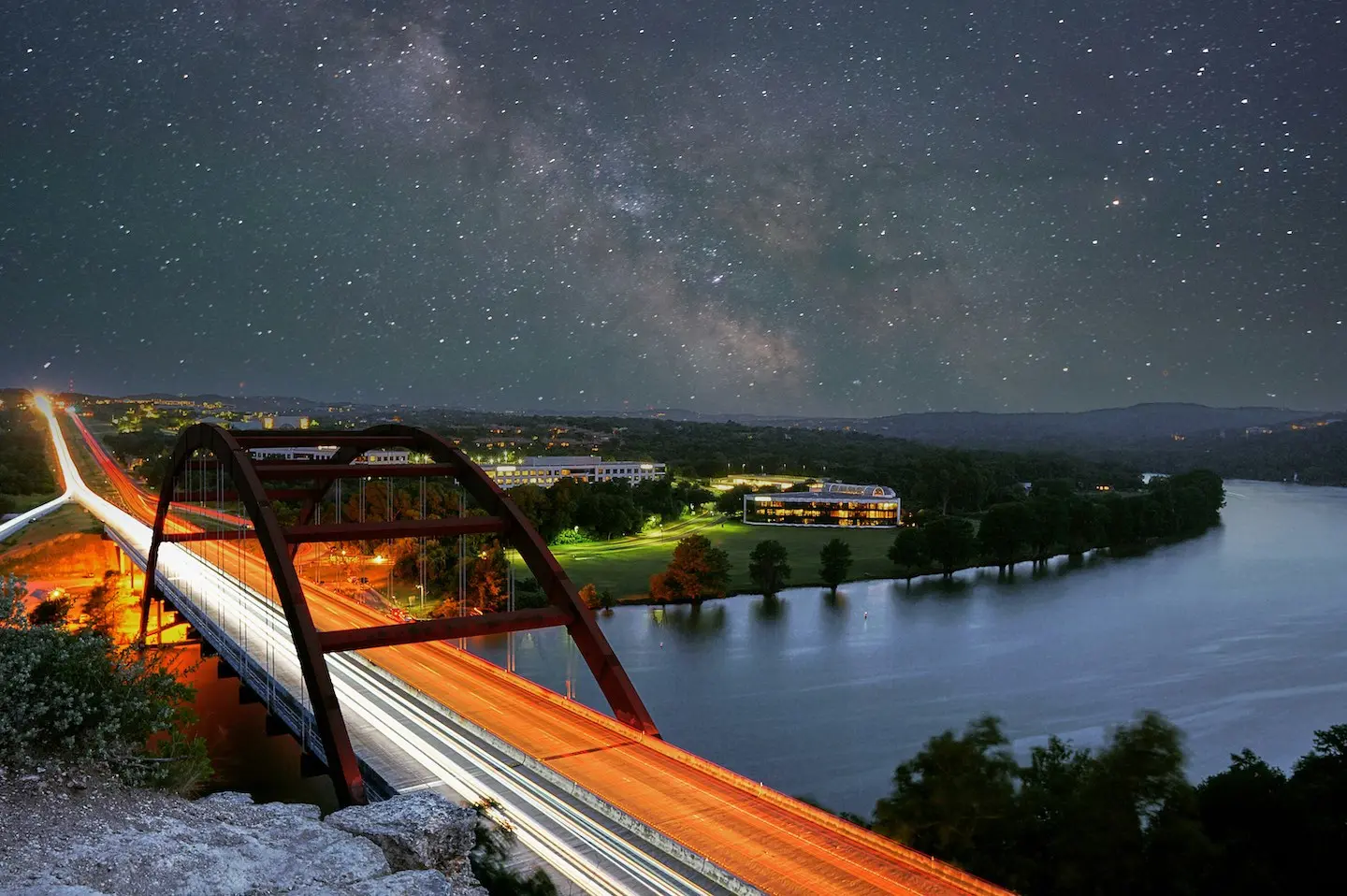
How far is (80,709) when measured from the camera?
7773mm

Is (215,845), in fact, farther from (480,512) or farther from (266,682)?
(480,512)

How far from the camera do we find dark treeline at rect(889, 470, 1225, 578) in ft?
148

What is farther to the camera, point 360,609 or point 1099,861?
point 360,609

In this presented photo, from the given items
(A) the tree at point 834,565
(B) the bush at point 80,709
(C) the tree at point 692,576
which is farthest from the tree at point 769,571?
(B) the bush at point 80,709

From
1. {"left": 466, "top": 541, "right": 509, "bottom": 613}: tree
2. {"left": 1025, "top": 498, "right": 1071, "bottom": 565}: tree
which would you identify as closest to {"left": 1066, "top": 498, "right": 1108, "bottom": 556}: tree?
{"left": 1025, "top": 498, "right": 1071, "bottom": 565}: tree

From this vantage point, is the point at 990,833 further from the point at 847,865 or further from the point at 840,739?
the point at 840,739

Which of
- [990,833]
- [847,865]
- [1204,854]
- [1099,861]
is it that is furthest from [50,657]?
[1204,854]

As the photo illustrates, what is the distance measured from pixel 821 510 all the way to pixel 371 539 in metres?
48.7

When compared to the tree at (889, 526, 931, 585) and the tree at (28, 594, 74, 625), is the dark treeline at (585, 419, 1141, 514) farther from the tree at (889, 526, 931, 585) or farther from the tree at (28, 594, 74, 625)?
the tree at (28, 594, 74, 625)

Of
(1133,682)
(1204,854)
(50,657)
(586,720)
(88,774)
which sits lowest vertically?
(1133,682)

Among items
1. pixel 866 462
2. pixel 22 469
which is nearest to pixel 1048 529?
pixel 866 462

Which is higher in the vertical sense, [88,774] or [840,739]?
[88,774]

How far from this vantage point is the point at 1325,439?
343 feet

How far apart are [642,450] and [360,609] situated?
73.7 metres
